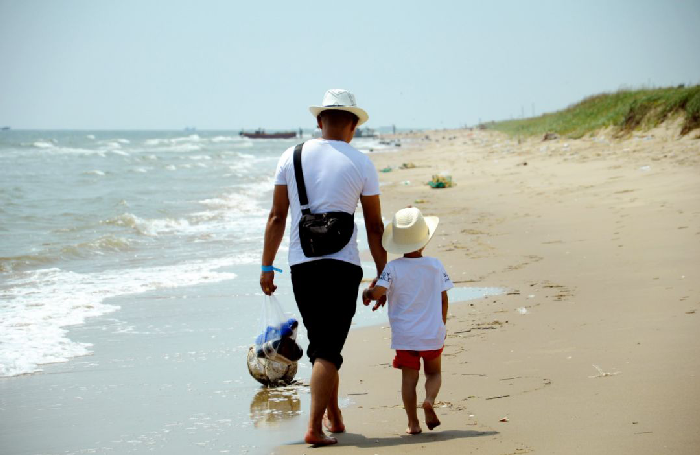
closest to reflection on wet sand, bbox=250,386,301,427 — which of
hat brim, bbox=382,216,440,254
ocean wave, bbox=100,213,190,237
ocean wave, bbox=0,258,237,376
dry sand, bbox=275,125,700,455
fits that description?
dry sand, bbox=275,125,700,455

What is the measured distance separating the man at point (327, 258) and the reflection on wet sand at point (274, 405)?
1.62 feet

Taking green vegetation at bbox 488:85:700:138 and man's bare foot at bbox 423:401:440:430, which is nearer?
man's bare foot at bbox 423:401:440:430

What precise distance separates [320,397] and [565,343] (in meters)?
2.01

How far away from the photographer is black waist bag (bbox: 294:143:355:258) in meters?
3.65

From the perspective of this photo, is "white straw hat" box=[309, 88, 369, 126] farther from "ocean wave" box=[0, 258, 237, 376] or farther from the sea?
"ocean wave" box=[0, 258, 237, 376]

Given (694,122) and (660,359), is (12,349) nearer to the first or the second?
(660,359)

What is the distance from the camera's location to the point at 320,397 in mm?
3695

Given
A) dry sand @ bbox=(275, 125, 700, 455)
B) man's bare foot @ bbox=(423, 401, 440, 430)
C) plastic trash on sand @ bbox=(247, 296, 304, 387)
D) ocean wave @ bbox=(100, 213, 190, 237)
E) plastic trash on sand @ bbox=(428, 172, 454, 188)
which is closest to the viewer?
dry sand @ bbox=(275, 125, 700, 455)

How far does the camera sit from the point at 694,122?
736 inches

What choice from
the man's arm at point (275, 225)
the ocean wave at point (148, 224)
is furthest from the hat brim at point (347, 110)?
the ocean wave at point (148, 224)

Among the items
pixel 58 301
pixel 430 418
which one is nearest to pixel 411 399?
pixel 430 418

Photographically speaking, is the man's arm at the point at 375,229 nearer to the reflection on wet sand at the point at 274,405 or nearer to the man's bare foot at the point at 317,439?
the man's bare foot at the point at 317,439

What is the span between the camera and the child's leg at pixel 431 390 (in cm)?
375

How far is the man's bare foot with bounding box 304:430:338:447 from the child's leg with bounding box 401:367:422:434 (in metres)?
0.38
